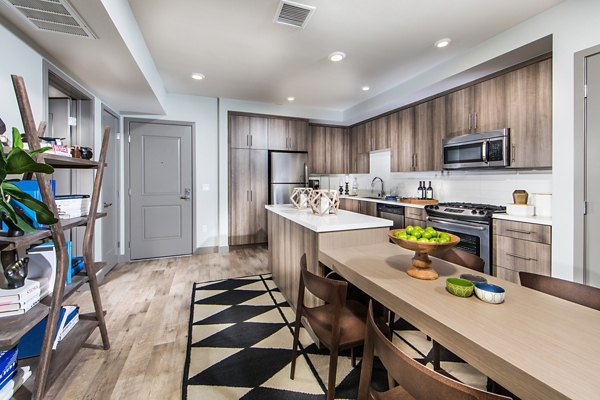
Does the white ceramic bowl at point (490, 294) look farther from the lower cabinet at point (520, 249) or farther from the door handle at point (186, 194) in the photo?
the door handle at point (186, 194)

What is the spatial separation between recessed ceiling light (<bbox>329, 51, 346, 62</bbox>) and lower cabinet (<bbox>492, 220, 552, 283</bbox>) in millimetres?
2411

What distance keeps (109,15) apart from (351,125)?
4611 mm

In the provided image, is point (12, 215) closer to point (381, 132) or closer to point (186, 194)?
point (186, 194)

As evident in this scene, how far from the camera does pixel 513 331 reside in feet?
2.82

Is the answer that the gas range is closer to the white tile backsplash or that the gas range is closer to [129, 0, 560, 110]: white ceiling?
the white tile backsplash

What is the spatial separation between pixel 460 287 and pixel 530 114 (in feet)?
8.30

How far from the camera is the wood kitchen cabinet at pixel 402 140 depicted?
13.7 feet

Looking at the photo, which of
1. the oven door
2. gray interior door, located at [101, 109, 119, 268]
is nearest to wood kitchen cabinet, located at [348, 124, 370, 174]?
the oven door

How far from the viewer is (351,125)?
5.71 metres

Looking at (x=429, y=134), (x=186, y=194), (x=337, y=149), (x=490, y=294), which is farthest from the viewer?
(x=337, y=149)

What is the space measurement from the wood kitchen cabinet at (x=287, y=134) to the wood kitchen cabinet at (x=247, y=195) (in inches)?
11.9

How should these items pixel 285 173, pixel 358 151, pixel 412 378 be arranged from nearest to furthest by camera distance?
pixel 412 378
pixel 285 173
pixel 358 151

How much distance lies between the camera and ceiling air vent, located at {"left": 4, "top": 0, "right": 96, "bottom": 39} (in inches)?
62.9

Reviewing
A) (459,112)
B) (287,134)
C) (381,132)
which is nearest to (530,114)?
(459,112)
